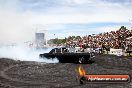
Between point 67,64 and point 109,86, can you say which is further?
point 67,64

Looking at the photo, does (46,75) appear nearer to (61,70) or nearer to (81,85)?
(61,70)

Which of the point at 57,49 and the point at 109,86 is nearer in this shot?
the point at 109,86

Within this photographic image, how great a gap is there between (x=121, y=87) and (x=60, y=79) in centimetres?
566

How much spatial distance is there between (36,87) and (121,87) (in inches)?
213

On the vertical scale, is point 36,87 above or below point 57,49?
below

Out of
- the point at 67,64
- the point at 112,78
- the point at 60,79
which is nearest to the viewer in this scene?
the point at 112,78

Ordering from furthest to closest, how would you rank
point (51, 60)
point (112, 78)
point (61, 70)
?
point (51, 60), point (61, 70), point (112, 78)

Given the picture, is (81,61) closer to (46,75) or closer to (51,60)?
(51,60)

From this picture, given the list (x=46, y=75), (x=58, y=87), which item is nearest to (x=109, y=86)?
(x=58, y=87)

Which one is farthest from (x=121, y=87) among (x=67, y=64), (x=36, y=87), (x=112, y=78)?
(x=67, y=64)

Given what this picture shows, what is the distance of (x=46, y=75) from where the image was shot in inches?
1148

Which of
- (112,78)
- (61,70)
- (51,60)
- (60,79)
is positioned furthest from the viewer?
(51,60)

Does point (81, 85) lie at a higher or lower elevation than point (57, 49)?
lower

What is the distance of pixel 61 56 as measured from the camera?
40.1 metres
